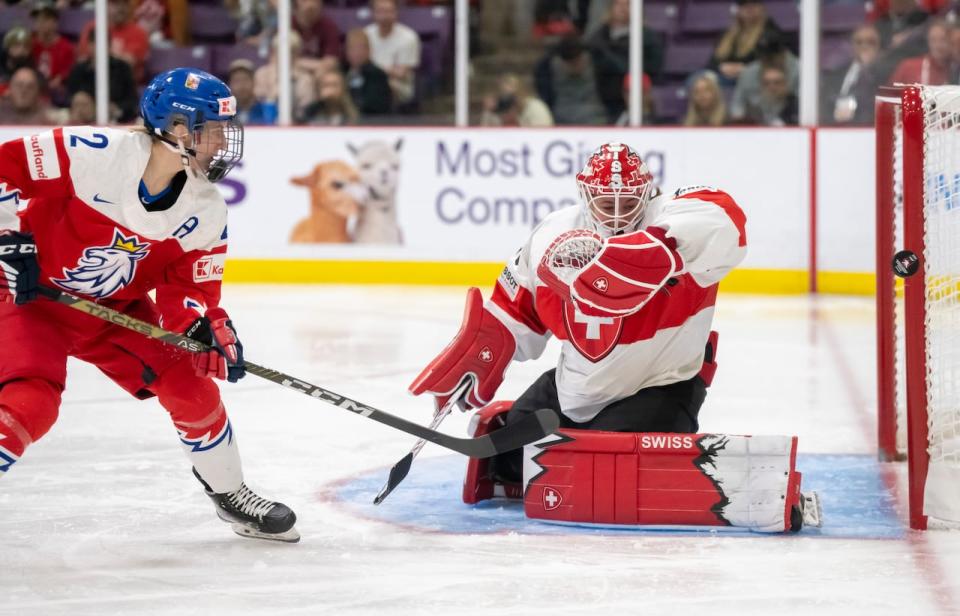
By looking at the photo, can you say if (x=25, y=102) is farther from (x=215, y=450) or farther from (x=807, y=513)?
(x=807, y=513)

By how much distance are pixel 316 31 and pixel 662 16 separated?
1899mm

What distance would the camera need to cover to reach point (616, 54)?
8.09 metres

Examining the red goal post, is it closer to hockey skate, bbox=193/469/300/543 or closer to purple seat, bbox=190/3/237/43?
hockey skate, bbox=193/469/300/543

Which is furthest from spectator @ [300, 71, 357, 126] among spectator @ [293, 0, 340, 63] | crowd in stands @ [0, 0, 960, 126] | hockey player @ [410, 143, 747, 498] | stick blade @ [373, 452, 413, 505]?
stick blade @ [373, 452, 413, 505]

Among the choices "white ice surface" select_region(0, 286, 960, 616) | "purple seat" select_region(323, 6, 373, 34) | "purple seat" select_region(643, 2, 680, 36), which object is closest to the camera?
"white ice surface" select_region(0, 286, 960, 616)

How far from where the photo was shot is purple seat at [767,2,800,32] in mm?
7806

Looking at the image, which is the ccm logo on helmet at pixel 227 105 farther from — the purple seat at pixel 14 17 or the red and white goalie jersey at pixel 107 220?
the purple seat at pixel 14 17

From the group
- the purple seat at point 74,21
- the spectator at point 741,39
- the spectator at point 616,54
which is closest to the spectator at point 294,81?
the purple seat at point 74,21

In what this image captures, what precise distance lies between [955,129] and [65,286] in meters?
1.91

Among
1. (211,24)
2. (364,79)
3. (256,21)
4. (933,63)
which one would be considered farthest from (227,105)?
(211,24)

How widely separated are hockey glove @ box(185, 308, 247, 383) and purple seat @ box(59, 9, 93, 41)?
605 centimetres

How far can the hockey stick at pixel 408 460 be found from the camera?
3409 millimetres

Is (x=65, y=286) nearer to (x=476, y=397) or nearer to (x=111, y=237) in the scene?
(x=111, y=237)

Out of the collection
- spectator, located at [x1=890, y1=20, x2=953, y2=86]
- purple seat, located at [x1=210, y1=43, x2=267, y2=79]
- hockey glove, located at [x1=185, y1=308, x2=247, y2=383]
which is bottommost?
hockey glove, located at [x1=185, y1=308, x2=247, y2=383]
